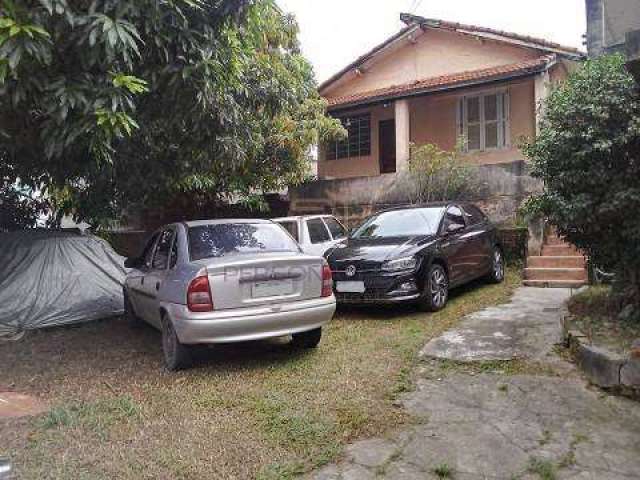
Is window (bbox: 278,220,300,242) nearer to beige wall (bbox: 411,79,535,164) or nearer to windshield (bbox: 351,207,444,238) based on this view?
windshield (bbox: 351,207,444,238)

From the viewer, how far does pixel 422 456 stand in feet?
11.7

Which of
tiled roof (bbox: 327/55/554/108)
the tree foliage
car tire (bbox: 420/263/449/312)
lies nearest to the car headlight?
car tire (bbox: 420/263/449/312)

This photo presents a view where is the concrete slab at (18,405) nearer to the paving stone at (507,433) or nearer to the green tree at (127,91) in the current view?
the green tree at (127,91)

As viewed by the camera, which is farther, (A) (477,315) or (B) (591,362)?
(A) (477,315)

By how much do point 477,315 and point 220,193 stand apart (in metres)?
9.84

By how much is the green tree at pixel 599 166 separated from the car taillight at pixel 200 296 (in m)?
4.01

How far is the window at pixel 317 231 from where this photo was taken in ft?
33.8

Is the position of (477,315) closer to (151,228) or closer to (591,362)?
(591,362)

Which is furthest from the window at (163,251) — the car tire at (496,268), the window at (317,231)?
the car tire at (496,268)

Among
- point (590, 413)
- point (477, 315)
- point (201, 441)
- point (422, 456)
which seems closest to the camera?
point (422, 456)

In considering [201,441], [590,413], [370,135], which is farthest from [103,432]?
[370,135]

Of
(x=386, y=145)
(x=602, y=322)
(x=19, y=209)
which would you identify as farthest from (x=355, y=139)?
(x=602, y=322)

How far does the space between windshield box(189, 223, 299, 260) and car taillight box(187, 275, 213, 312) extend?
1.93 feet

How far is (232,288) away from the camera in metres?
5.18
